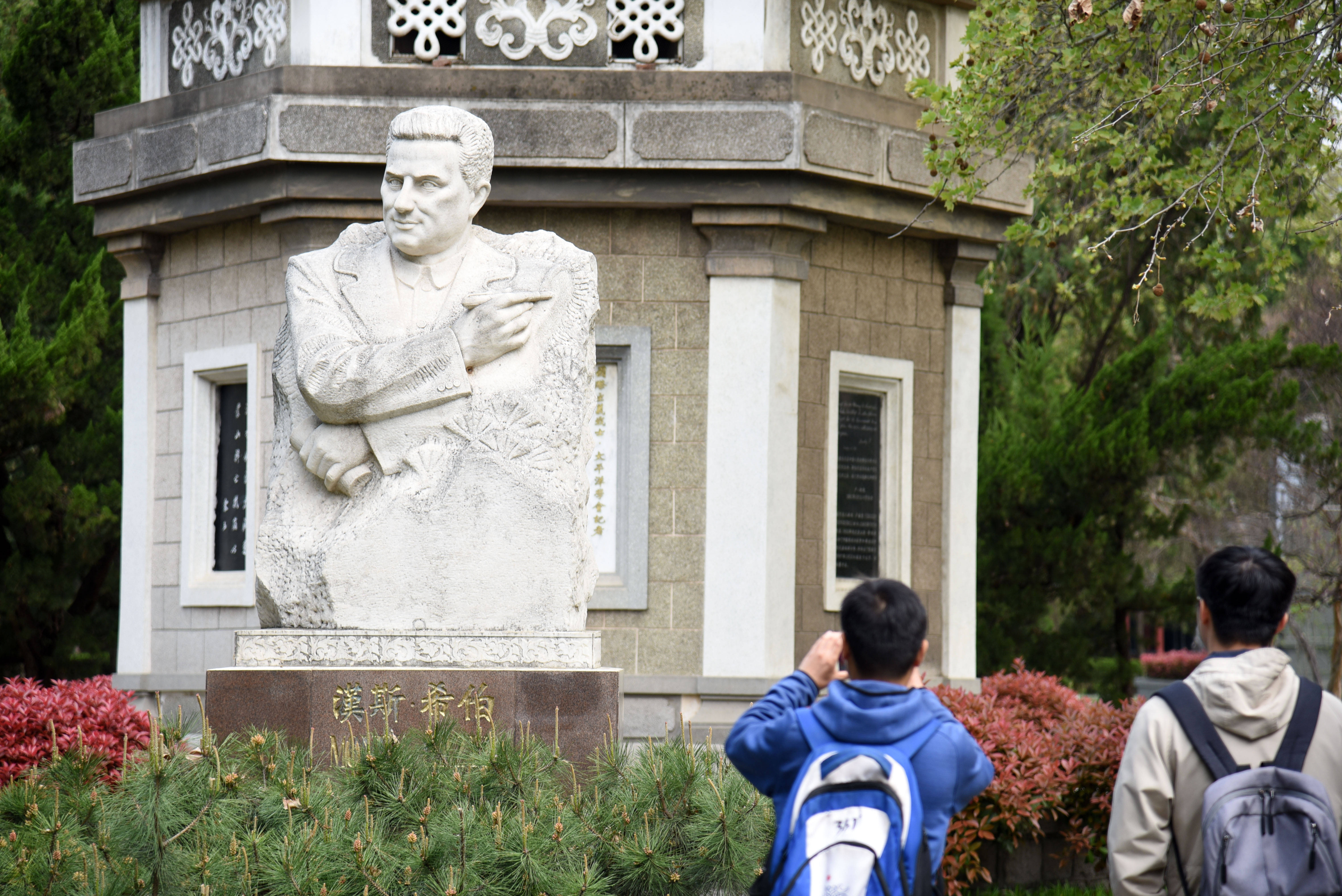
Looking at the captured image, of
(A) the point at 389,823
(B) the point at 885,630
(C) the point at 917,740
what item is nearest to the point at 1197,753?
(C) the point at 917,740

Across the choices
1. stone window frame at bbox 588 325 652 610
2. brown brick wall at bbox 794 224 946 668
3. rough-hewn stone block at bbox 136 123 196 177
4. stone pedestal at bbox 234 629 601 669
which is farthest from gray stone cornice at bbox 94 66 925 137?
stone pedestal at bbox 234 629 601 669

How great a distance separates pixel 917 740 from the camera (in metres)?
3.47

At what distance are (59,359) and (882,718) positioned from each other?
9.95 metres

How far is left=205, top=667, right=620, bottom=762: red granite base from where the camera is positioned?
6004mm

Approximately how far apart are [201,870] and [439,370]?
2.13 m

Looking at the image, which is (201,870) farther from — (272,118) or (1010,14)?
(272,118)

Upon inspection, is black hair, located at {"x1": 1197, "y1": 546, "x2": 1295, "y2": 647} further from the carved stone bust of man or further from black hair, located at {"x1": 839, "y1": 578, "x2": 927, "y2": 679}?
the carved stone bust of man

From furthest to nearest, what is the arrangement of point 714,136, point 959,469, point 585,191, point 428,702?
point 959,469
point 585,191
point 714,136
point 428,702

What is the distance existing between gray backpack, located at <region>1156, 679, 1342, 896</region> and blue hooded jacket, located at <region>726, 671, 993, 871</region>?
0.45 metres

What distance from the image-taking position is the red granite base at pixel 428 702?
6.00m

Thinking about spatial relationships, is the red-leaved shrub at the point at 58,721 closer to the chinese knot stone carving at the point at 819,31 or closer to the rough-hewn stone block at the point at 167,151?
the rough-hewn stone block at the point at 167,151

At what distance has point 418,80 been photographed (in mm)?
10477

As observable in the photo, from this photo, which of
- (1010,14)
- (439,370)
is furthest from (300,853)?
(1010,14)

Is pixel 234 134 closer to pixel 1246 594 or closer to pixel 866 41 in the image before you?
pixel 866 41
